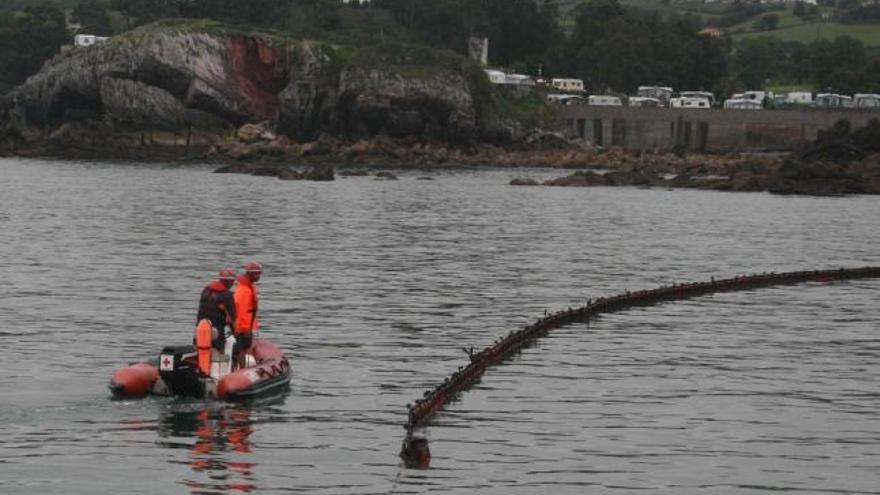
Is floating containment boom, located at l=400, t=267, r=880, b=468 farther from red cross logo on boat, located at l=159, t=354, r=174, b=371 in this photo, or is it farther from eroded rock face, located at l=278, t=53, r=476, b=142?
eroded rock face, located at l=278, t=53, r=476, b=142

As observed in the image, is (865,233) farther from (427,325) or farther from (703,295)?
(427,325)

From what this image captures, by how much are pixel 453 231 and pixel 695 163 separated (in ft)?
302

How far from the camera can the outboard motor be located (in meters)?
33.6

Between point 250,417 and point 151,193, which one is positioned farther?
point 151,193

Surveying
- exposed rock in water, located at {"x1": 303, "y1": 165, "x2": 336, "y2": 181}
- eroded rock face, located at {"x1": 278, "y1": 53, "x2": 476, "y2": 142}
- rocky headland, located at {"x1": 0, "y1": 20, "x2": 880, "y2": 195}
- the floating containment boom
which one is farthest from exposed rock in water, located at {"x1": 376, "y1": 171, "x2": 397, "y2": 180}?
the floating containment boom

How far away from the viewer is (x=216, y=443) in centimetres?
3102

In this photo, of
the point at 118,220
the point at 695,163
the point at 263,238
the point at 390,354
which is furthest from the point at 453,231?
the point at 695,163

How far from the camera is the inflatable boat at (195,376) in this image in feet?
111

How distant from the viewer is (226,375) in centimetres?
3459

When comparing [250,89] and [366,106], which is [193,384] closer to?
[366,106]

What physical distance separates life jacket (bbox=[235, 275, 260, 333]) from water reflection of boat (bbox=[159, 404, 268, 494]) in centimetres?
221

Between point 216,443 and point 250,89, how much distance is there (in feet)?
523

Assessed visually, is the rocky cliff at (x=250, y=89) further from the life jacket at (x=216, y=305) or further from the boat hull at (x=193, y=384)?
the boat hull at (x=193, y=384)

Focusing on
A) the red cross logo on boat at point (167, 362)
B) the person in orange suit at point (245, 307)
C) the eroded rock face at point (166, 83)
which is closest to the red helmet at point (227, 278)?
the person in orange suit at point (245, 307)
